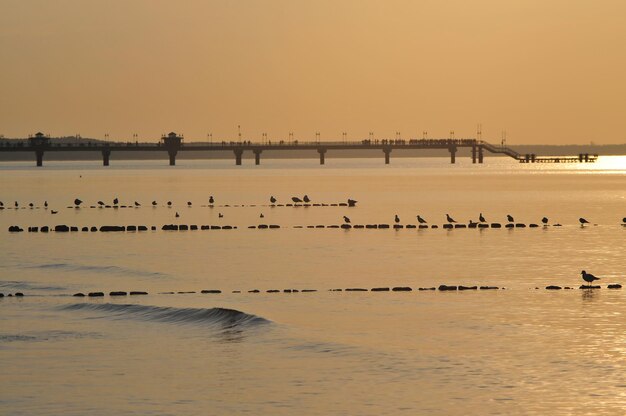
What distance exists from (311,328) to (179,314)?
188 inches

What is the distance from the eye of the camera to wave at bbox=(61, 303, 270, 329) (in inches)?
1384

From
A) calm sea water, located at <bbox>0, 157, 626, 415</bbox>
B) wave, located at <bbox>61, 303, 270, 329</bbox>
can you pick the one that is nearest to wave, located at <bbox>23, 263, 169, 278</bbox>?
calm sea water, located at <bbox>0, 157, 626, 415</bbox>

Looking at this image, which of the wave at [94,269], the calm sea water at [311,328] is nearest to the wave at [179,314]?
the calm sea water at [311,328]

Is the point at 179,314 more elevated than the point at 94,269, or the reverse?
the point at 179,314

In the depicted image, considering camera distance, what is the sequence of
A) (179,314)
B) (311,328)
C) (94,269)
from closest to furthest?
(311,328)
(179,314)
(94,269)

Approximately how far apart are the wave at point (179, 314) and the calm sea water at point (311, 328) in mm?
91

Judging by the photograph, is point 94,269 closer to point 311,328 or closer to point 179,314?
point 179,314

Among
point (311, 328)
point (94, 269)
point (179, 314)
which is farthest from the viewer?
point (94, 269)

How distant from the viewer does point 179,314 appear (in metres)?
36.5

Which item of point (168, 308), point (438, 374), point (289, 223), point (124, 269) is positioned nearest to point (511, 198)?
point (289, 223)

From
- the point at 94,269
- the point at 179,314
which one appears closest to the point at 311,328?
the point at 179,314

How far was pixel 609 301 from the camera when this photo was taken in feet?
127

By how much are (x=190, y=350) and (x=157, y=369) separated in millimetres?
2532

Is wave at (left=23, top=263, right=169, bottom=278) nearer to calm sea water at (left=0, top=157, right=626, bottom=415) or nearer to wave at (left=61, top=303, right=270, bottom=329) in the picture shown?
calm sea water at (left=0, top=157, right=626, bottom=415)
